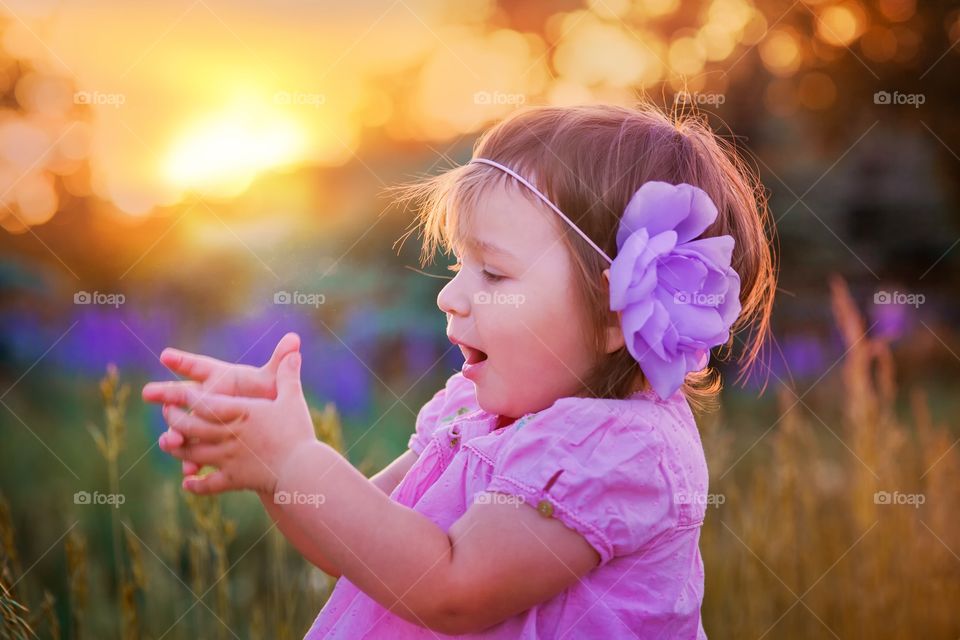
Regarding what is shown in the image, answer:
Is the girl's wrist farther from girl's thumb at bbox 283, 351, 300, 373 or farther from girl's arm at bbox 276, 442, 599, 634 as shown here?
girl's thumb at bbox 283, 351, 300, 373

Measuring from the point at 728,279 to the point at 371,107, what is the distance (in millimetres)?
2895

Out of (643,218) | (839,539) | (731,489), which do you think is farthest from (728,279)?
(839,539)

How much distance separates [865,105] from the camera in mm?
5160

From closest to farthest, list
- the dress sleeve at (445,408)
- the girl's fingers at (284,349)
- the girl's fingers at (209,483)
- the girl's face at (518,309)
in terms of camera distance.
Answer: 1. the girl's fingers at (209,483)
2. the girl's fingers at (284,349)
3. the girl's face at (518,309)
4. the dress sleeve at (445,408)

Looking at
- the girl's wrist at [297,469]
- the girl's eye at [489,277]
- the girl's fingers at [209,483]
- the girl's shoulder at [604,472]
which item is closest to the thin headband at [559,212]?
the girl's eye at [489,277]

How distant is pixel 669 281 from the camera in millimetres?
1462

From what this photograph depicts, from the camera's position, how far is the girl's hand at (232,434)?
4.05 feet

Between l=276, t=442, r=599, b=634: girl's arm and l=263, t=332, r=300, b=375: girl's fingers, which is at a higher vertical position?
l=263, t=332, r=300, b=375: girl's fingers

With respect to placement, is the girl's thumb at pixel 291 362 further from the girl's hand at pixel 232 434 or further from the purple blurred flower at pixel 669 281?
the purple blurred flower at pixel 669 281

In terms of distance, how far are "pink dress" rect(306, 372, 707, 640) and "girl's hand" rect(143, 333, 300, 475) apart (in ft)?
1.11

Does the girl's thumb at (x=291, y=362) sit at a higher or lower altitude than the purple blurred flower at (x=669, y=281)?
lower

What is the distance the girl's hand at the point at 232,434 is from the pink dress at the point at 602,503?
0.98 feet

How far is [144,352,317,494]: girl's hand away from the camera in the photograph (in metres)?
1.23

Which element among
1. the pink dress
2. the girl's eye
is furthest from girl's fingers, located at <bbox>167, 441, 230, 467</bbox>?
the girl's eye
